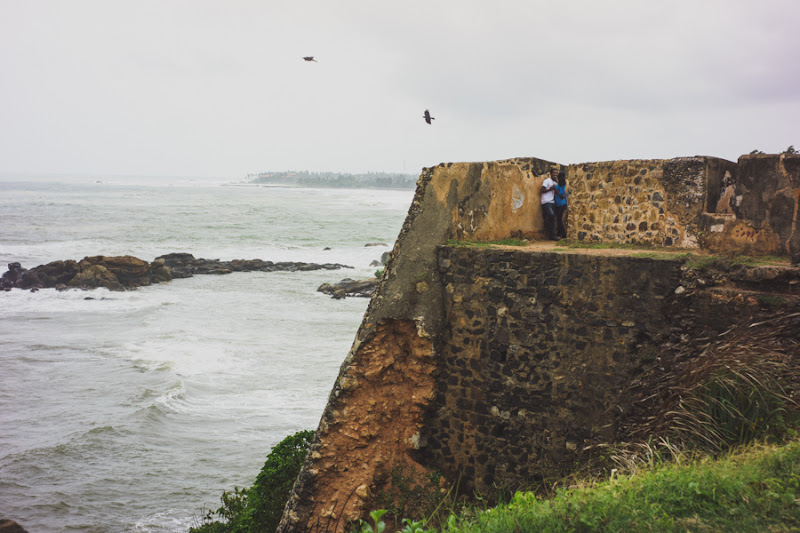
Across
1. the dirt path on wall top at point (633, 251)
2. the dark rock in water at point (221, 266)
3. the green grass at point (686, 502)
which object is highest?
the dirt path on wall top at point (633, 251)

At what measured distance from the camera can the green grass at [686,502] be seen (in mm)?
3379

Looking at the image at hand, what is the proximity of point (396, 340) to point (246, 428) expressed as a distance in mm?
6714

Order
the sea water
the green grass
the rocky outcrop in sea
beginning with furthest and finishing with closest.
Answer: the rocky outcrop in sea, the sea water, the green grass

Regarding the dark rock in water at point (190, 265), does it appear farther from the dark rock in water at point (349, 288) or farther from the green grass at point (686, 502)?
the green grass at point (686, 502)

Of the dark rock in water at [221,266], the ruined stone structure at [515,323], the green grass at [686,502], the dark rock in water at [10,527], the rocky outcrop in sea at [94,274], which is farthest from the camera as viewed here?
the dark rock in water at [221,266]

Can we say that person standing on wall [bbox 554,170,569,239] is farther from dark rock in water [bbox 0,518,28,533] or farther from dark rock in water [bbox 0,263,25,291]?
dark rock in water [bbox 0,263,25,291]

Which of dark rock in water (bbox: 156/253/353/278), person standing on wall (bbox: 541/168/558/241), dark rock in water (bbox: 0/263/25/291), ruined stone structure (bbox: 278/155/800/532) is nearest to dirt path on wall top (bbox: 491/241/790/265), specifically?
ruined stone structure (bbox: 278/155/800/532)

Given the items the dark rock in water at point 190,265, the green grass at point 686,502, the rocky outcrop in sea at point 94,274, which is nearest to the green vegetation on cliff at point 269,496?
the green grass at point 686,502

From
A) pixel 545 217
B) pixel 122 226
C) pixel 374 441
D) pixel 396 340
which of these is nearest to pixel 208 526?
pixel 374 441

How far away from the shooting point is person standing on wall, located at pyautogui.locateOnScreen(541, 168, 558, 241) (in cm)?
765

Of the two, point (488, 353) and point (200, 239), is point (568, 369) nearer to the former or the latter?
point (488, 353)

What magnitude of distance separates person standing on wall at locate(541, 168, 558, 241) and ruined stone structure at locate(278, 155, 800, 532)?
0.62m

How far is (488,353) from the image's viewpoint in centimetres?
620

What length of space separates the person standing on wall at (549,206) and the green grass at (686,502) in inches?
154
